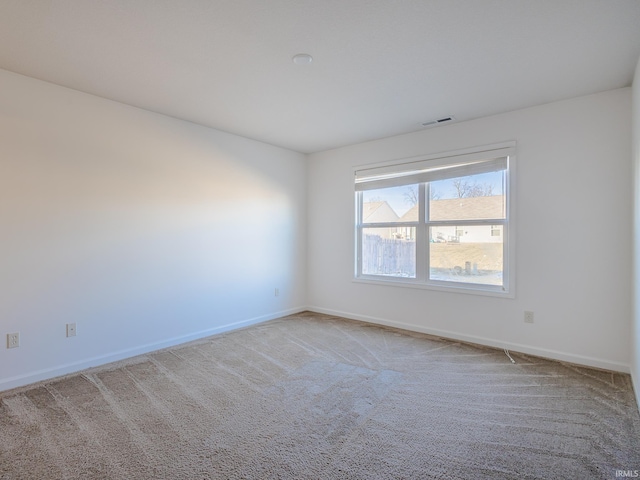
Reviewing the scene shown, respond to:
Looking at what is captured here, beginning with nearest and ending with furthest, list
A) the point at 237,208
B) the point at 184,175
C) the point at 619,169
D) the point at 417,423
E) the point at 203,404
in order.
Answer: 1. the point at 417,423
2. the point at 203,404
3. the point at 619,169
4. the point at 184,175
5. the point at 237,208

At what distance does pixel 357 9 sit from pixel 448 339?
3473 mm

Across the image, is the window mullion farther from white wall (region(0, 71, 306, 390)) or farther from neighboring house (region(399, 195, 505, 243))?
white wall (region(0, 71, 306, 390))

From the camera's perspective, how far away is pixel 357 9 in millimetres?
1906

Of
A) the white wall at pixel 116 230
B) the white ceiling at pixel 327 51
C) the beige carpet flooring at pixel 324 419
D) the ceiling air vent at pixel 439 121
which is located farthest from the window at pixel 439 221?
the white wall at pixel 116 230

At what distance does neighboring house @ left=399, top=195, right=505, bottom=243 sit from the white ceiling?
1.00m

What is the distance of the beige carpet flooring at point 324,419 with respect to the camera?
1743 mm

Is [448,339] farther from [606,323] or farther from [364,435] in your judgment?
[364,435]

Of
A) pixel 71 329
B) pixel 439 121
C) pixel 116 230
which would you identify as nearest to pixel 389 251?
pixel 439 121

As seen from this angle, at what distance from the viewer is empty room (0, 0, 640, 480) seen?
1.93 m

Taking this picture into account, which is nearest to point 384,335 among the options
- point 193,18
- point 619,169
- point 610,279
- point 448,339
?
point 448,339

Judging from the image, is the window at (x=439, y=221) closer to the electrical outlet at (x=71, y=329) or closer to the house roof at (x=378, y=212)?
the house roof at (x=378, y=212)

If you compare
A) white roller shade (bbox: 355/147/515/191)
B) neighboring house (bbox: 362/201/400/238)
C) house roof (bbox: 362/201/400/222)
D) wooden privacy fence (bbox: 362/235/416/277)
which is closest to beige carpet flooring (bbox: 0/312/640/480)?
wooden privacy fence (bbox: 362/235/416/277)

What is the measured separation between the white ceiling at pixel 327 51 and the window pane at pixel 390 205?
1.21 metres

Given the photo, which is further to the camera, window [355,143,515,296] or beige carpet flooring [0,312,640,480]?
window [355,143,515,296]
